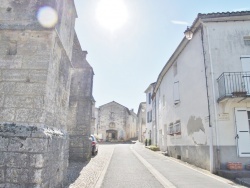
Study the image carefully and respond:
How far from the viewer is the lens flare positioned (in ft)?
14.3

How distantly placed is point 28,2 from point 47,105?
2.30 metres

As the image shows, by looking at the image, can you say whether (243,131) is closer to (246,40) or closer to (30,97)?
(246,40)

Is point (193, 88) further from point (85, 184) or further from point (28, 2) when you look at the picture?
point (28, 2)

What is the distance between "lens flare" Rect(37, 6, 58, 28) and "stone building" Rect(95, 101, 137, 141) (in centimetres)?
3916

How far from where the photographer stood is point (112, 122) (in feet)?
141

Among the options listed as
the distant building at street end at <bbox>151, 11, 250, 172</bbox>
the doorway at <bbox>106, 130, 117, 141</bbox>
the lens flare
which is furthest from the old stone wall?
the doorway at <bbox>106, 130, 117, 141</bbox>

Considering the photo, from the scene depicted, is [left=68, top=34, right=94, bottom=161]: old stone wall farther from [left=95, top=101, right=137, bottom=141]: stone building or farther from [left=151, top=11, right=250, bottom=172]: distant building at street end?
[left=95, top=101, right=137, bottom=141]: stone building

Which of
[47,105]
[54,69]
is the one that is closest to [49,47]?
[54,69]

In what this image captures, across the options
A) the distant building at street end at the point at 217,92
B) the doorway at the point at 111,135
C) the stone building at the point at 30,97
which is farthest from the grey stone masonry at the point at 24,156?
the doorway at the point at 111,135

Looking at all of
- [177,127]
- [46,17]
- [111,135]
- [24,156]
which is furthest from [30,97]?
[111,135]

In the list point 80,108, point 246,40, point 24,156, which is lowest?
point 24,156

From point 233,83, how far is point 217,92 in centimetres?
73

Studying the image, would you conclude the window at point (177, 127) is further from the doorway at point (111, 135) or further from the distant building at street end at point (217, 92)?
the doorway at point (111, 135)

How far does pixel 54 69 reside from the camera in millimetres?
4598
